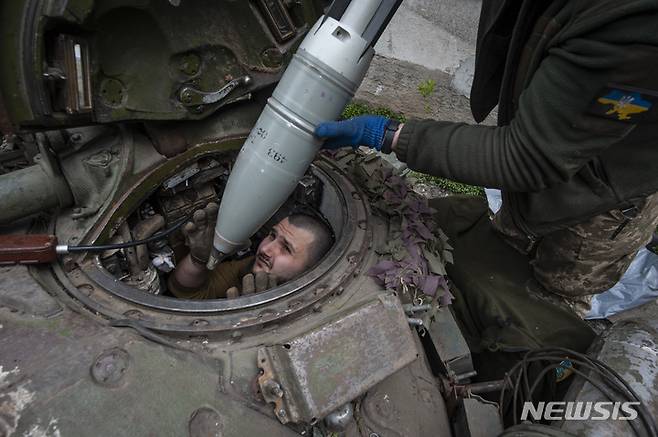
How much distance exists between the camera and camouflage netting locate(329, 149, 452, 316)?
195 centimetres

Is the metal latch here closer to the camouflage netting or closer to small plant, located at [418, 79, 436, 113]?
A: the camouflage netting

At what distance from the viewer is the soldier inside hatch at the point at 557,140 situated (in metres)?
1.45

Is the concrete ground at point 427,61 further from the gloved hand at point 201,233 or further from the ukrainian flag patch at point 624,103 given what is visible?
the ukrainian flag patch at point 624,103

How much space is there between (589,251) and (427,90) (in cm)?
289

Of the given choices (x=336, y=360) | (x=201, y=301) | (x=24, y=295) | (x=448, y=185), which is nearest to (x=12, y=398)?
(x=24, y=295)

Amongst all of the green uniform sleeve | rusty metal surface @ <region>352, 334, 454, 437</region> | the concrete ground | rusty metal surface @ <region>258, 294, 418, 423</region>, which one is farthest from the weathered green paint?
the concrete ground

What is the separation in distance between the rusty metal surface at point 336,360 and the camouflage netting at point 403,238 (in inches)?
10.8

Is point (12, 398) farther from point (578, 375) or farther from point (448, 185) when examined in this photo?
point (448, 185)

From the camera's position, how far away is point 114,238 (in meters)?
2.08

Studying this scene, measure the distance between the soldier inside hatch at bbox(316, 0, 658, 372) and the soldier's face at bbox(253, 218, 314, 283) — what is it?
2.08 ft

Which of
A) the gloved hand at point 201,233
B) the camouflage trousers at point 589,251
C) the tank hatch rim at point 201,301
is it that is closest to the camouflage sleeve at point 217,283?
the gloved hand at point 201,233

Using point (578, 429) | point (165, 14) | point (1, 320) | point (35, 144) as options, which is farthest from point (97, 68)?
point (578, 429)

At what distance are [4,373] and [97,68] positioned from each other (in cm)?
110

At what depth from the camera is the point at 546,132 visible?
5.26ft
